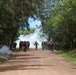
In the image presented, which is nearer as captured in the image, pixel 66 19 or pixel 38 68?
pixel 38 68

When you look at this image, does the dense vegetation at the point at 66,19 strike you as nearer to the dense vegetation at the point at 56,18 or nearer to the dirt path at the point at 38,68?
the dense vegetation at the point at 56,18

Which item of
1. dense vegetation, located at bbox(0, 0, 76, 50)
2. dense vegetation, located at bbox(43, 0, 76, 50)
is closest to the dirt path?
dense vegetation, located at bbox(0, 0, 76, 50)

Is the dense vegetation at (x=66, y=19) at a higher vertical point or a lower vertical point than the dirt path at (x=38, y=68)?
higher

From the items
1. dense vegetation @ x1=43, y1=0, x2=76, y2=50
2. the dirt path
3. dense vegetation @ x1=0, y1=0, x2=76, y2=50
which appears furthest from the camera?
dense vegetation @ x1=43, y1=0, x2=76, y2=50

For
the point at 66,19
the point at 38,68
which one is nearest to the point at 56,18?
the point at 66,19

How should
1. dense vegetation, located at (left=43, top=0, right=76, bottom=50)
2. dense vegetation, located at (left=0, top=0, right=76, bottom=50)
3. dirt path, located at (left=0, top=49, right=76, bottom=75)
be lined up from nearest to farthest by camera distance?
dirt path, located at (left=0, top=49, right=76, bottom=75) → dense vegetation, located at (left=0, top=0, right=76, bottom=50) → dense vegetation, located at (left=43, top=0, right=76, bottom=50)

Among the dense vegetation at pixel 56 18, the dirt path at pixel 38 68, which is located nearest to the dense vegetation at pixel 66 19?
the dense vegetation at pixel 56 18

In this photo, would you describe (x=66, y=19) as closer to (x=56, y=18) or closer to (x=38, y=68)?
(x=56, y=18)

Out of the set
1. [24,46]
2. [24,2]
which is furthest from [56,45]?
[24,2]

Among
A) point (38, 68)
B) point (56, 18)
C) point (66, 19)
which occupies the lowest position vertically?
point (38, 68)

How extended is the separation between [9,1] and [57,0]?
22.3 meters

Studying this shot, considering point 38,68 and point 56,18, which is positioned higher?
point 56,18

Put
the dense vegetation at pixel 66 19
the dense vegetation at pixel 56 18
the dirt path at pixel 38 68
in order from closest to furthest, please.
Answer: the dirt path at pixel 38 68 → the dense vegetation at pixel 56 18 → the dense vegetation at pixel 66 19

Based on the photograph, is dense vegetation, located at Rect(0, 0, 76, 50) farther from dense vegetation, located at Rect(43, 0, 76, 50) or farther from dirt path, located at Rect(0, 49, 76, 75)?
dirt path, located at Rect(0, 49, 76, 75)
